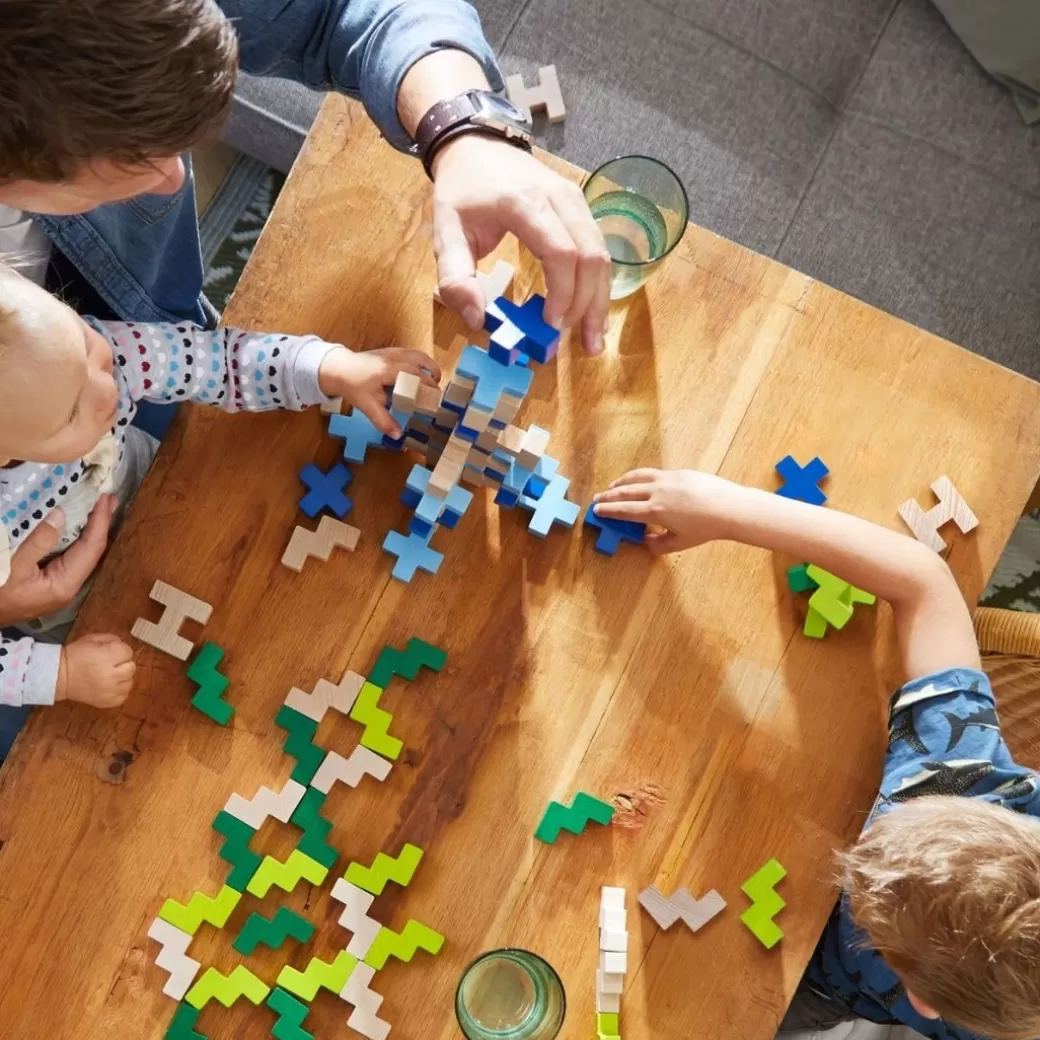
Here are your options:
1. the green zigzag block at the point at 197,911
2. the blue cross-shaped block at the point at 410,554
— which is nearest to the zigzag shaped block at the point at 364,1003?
the green zigzag block at the point at 197,911

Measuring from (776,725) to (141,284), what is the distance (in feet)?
2.65

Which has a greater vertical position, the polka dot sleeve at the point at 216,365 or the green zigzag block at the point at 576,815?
the polka dot sleeve at the point at 216,365

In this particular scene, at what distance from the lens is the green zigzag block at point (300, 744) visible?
1.01 metres

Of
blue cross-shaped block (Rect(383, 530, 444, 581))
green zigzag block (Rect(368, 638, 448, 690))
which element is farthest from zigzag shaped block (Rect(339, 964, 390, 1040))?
blue cross-shaped block (Rect(383, 530, 444, 581))

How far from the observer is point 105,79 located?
0.68 metres

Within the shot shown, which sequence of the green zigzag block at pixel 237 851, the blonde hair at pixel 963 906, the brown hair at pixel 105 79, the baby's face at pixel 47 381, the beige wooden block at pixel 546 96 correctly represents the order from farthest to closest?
the beige wooden block at pixel 546 96
the green zigzag block at pixel 237 851
the blonde hair at pixel 963 906
the baby's face at pixel 47 381
the brown hair at pixel 105 79

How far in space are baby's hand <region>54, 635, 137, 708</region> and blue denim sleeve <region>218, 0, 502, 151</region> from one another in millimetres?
561

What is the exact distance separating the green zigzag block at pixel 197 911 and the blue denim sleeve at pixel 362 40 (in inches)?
29.3

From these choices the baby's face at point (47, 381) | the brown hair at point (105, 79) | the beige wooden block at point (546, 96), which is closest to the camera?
the brown hair at point (105, 79)

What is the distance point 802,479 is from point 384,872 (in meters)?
0.57

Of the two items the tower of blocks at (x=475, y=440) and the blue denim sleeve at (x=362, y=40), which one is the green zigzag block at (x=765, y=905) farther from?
the blue denim sleeve at (x=362, y=40)

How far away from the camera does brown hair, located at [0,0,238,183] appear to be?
65 centimetres

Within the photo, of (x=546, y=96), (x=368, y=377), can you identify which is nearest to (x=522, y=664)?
(x=368, y=377)

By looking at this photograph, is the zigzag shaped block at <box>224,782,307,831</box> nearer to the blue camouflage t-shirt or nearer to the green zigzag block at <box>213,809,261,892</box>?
the green zigzag block at <box>213,809,261,892</box>
